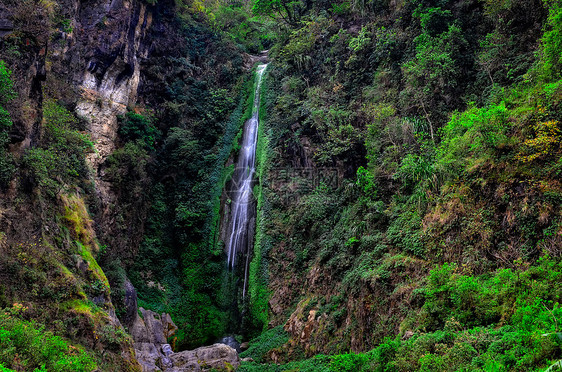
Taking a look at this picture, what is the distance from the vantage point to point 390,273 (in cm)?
1209

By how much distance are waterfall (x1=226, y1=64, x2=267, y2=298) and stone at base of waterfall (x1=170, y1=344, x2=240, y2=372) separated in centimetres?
491

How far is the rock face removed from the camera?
14367 millimetres

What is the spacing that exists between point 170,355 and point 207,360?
1.94 metres

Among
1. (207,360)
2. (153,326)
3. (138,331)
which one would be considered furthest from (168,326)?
(207,360)

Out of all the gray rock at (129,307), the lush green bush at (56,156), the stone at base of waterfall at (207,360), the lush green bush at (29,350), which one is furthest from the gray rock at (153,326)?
the lush green bush at (29,350)

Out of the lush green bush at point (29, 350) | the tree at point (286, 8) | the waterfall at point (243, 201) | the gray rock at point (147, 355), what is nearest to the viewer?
the lush green bush at point (29, 350)

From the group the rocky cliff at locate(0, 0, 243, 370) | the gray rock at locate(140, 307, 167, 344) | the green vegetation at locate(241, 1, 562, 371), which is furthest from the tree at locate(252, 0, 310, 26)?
the gray rock at locate(140, 307, 167, 344)

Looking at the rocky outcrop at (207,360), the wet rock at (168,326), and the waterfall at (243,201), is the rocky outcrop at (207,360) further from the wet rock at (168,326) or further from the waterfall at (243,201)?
the waterfall at (243,201)

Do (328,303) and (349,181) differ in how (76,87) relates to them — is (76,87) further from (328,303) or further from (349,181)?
(328,303)

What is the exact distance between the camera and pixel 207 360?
49.3 ft

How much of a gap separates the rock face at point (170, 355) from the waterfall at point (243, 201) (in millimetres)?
4924

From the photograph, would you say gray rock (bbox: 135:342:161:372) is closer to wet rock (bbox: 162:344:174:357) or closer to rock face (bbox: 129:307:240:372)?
rock face (bbox: 129:307:240:372)

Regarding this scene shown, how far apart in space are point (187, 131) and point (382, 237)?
17995 mm

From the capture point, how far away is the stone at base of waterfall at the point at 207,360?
1451cm
